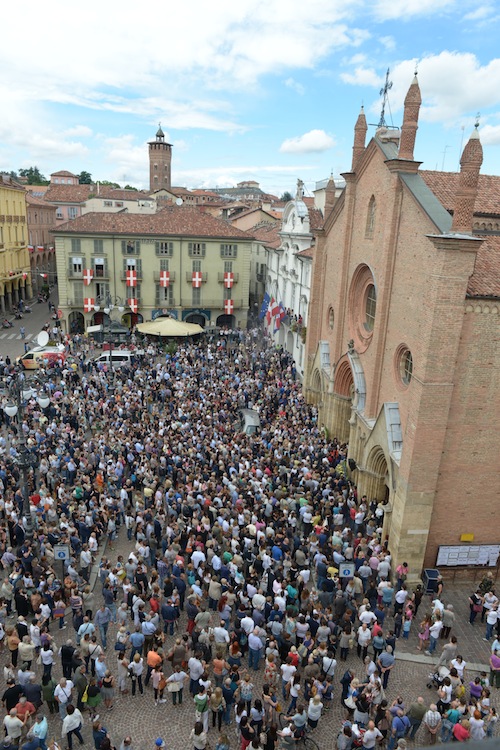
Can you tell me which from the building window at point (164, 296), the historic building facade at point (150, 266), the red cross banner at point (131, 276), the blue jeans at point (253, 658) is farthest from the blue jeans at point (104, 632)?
the building window at point (164, 296)

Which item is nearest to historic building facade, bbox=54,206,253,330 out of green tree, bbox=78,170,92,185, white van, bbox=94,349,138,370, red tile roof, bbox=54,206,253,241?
red tile roof, bbox=54,206,253,241

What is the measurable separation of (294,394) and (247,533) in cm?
1479

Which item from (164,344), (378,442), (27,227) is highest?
(27,227)

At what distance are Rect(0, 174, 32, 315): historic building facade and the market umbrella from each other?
24.2m

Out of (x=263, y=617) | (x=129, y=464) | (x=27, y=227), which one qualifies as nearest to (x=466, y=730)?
(x=263, y=617)

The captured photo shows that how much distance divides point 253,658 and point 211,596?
1.86 meters

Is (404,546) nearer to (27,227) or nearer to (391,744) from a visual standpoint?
(391,744)

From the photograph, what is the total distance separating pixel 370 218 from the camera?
849 inches

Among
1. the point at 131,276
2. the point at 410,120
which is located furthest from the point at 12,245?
the point at 410,120

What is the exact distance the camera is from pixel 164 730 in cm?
1152

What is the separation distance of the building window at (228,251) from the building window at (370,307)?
27060mm

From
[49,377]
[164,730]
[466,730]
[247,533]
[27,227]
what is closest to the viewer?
[466,730]

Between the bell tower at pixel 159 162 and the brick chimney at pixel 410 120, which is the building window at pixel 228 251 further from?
the bell tower at pixel 159 162

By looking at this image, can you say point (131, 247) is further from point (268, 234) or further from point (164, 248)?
point (268, 234)
